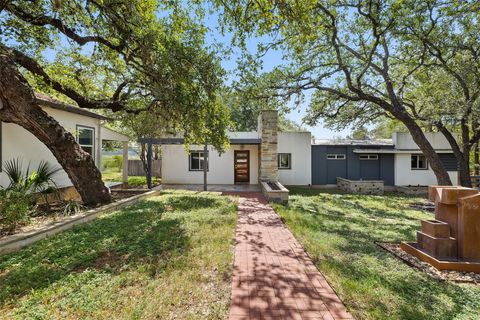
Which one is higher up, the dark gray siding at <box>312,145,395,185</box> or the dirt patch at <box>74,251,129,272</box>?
the dark gray siding at <box>312,145,395,185</box>

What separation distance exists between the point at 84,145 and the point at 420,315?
35.7 feet

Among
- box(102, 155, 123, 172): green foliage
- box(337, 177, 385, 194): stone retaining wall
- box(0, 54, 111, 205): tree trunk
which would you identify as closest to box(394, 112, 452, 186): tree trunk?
box(337, 177, 385, 194): stone retaining wall

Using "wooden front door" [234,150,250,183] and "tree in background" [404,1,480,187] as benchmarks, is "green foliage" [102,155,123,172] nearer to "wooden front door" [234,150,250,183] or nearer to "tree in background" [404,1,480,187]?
"wooden front door" [234,150,250,183]

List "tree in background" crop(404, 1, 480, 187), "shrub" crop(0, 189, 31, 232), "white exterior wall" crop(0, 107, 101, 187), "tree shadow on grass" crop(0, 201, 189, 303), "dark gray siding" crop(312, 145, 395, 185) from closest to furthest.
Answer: "tree shadow on grass" crop(0, 201, 189, 303)
"shrub" crop(0, 189, 31, 232)
"white exterior wall" crop(0, 107, 101, 187)
"tree in background" crop(404, 1, 480, 187)
"dark gray siding" crop(312, 145, 395, 185)

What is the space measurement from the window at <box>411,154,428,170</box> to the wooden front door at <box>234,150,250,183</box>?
11001 mm

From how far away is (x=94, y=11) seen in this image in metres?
6.30

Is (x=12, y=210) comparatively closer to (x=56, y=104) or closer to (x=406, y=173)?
(x=56, y=104)

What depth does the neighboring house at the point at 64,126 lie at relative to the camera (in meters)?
6.81

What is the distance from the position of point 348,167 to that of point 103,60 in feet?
48.7

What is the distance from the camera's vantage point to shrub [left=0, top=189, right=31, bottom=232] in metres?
4.71

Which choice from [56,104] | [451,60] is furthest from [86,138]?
[451,60]

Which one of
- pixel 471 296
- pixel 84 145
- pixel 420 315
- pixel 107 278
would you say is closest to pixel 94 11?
pixel 84 145

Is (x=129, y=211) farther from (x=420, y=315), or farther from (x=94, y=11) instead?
(x=420, y=315)

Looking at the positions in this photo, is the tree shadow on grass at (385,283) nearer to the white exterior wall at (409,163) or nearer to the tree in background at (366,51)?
the tree in background at (366,51)
